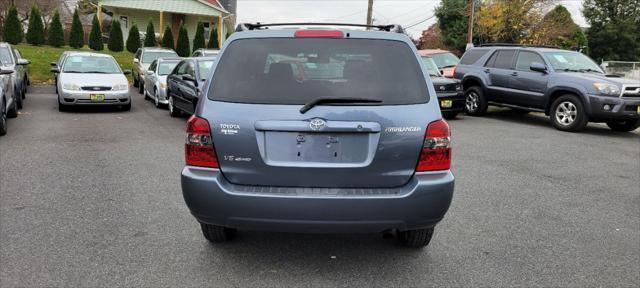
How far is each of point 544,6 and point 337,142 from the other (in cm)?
A: 3602

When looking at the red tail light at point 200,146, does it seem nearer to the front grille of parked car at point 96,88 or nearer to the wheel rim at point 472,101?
the front grille of parked car at point 96,88

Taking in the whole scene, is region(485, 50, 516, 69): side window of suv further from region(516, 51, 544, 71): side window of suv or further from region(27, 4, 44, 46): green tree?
region(27, 4, 44, 46): green tree

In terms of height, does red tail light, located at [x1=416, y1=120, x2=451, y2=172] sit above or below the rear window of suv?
below

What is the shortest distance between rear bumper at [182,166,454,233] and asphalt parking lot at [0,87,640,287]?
463mm

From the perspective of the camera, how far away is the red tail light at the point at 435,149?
138 inches

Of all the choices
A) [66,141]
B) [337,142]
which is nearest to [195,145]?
[337,142]

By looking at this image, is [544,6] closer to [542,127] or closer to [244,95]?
[542,127]

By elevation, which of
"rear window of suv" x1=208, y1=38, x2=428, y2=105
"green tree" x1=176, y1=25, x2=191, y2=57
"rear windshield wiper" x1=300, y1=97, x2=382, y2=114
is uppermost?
"green tree" x1=176, y1=25, x2=191, y2=57

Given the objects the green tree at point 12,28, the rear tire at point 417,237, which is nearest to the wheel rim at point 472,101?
the rear tire at point 417,237

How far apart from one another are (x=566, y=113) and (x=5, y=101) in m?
11.1

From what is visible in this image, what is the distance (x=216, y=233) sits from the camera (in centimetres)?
420

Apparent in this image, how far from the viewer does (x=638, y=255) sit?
4.38 m

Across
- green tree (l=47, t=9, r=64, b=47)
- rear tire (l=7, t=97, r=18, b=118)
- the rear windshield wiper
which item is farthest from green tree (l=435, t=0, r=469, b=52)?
the rear windshield wiper

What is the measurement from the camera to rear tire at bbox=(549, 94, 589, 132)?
11.1 metres
